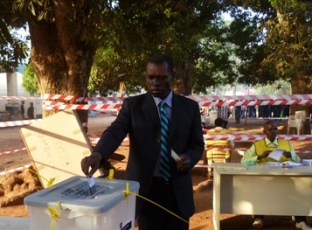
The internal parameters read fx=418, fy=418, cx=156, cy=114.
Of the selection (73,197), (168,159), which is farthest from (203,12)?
(73,197)

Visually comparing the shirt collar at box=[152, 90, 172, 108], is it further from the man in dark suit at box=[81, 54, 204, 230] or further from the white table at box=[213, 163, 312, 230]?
the white table at box=[213, 163, 312, 230]

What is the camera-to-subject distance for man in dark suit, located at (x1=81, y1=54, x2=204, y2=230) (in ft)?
7.82

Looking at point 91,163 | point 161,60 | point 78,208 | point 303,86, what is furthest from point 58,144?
point 303,86

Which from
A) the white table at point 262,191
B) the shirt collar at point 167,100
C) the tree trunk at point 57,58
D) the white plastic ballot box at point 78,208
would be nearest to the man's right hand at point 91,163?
the white plastic ballot box at point 78,208

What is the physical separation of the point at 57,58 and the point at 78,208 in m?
5.23

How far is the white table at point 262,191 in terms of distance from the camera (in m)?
4.78

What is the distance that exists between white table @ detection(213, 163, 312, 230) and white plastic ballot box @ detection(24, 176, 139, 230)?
10.2 feet

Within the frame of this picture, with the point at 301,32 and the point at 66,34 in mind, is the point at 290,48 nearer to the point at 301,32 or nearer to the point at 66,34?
the point at 301,32

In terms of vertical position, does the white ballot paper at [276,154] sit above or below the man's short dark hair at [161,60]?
below

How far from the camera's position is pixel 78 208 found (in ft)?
5.35

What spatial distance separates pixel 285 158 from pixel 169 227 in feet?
10.6

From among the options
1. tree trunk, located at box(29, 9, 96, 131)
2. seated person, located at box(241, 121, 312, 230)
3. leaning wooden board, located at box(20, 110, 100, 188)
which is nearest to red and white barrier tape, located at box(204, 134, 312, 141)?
seated person, located at box(241, 121, 312, 230)

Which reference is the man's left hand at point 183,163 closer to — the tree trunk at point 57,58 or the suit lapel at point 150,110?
the suit lapel at point 150,110

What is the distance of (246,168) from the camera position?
16.1 ft
